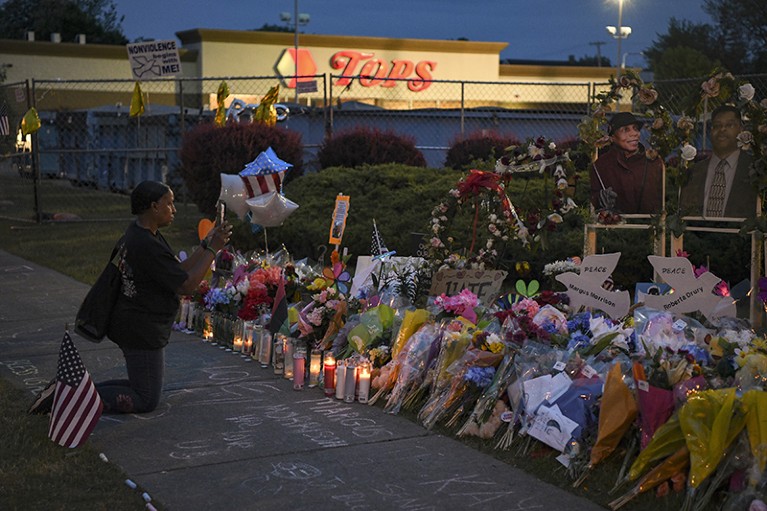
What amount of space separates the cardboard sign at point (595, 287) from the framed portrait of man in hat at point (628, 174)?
39.4 inches

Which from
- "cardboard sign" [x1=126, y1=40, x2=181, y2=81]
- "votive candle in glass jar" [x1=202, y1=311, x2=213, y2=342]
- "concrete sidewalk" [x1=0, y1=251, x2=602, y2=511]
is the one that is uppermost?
"cardboard sign" [x1=126, y1=40, x2=181, y2=81]

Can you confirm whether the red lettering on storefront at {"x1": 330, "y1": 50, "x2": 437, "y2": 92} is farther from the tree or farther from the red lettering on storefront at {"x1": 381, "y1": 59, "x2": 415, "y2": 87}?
the tree

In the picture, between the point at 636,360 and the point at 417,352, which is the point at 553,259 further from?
the point at 636,360

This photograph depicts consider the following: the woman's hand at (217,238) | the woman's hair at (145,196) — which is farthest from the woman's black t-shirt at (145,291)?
the woman's hand at (217,238)

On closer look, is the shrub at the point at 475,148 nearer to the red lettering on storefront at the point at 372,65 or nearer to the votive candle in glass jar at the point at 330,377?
the votive candle in glass jar at the point at 330,377

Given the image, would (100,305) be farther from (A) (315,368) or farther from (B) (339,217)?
(B) (339,217)

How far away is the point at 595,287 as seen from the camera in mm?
6754

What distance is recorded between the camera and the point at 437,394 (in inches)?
238

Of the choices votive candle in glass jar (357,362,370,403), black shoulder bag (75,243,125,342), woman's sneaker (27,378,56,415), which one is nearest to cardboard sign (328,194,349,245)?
votive candle in glass jar (357,362,370,403)

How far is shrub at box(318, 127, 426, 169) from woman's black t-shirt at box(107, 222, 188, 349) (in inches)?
422

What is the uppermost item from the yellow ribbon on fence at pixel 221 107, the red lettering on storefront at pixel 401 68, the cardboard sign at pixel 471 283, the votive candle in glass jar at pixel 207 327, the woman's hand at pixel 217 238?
the red lettering on storefront at pixel 401 68

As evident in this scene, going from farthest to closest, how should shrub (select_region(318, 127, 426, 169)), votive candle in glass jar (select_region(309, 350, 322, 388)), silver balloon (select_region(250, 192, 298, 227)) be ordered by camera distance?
shrub (select_region(318, 127, 426, 169)), silver balloon (select_region(250, 192, 298, 227)), votive candle in glass jar (select_region(309, 350, 322, 388))

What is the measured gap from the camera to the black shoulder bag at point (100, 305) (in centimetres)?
611

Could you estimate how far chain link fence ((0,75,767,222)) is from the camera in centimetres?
1886
